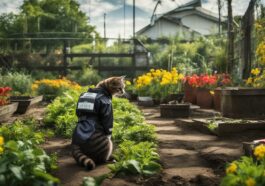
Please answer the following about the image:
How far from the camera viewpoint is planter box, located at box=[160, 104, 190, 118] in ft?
31.5

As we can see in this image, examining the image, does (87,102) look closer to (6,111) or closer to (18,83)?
(6,111)

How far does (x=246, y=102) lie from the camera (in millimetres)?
7344

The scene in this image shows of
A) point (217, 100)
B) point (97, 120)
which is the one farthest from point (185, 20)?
point (97, 120)

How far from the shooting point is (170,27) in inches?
1932

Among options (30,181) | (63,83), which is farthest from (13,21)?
(30,181)

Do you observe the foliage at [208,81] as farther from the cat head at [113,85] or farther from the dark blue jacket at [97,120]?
the dark blue jacket at [97,120]

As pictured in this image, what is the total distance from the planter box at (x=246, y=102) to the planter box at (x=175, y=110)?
2.20 m

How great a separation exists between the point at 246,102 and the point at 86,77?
13788 mm

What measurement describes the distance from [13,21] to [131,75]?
28282 mm

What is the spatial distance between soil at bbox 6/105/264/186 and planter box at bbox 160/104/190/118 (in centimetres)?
194

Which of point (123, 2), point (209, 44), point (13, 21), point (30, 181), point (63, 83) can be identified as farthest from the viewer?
point (13, 21)

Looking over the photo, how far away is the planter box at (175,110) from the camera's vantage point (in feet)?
31.5

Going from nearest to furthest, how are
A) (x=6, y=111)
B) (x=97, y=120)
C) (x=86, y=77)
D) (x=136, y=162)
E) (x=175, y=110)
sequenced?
(x=136, y=162), (x=97, y=120), (x=6, y=111), (x=175, y=110), (x=86, y=77)

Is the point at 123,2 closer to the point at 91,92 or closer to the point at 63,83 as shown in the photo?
the point at 63,83
